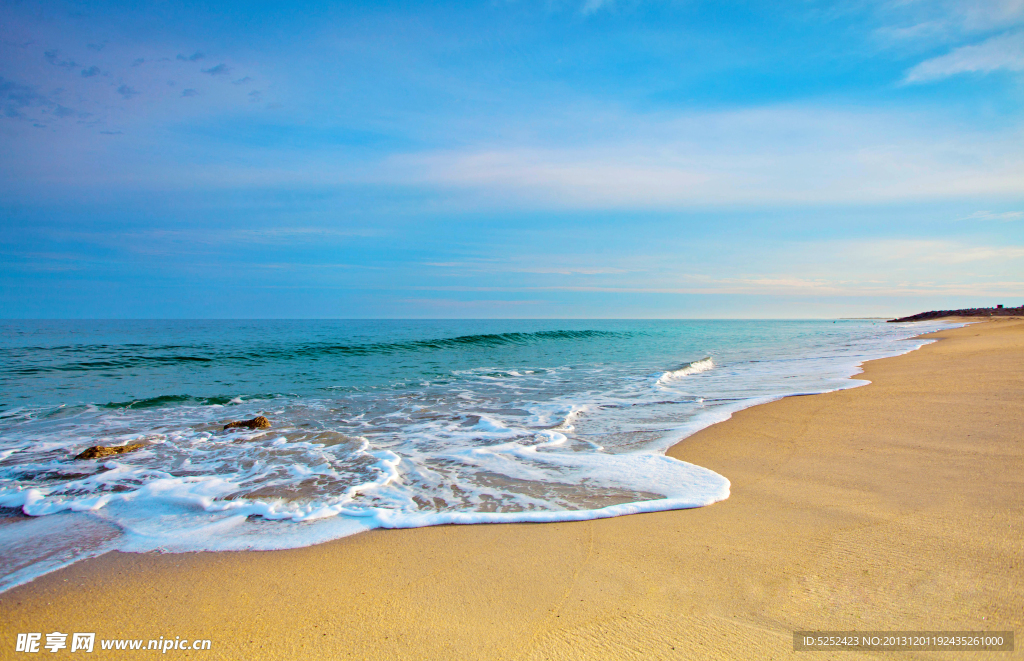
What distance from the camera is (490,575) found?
287 cm

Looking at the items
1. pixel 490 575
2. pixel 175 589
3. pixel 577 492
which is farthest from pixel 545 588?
pixel 175 589

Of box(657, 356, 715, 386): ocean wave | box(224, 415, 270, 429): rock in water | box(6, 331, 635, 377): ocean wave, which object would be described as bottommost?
box(657, 356, 715, 386): ocean wave

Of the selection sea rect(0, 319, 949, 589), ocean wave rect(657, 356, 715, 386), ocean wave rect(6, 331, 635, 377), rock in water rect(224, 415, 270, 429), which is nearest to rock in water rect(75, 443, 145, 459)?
sea rect(0, 319, 949, 589)

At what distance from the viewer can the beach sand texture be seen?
2.26m

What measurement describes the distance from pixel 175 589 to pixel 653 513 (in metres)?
3.20

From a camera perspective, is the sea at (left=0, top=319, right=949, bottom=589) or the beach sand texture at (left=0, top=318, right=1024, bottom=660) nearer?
the beach sand texture at (left=0, top=318, right=1024, bottom=660)

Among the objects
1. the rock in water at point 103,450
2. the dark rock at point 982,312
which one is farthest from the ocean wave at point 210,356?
the dark rock at point 982,312

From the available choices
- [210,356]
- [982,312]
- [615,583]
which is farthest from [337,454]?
[982,312]

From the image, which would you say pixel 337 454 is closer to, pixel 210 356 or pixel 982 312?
pixel 210 356

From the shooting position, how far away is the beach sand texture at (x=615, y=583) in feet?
7.43

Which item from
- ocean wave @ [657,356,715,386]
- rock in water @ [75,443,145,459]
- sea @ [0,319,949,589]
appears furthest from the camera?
ocean wave @ [657,356,715,386]

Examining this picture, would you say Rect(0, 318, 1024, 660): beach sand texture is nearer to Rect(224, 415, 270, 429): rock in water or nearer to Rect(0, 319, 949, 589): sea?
Rect(0, 319, 949, 589): sea

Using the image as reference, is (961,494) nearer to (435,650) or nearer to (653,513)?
(653,513)

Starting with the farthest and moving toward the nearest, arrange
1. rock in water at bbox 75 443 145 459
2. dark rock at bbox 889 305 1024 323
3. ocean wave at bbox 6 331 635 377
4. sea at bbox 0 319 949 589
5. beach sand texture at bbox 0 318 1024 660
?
dark rock at bbox 889 305 1024 323
ocean wave at bbox 6 331 635 377
rock in water at bbox 75 443 145 459
sea at bbox 0 319 949 589
beach sand texture at bbox 0 318 1024 660
